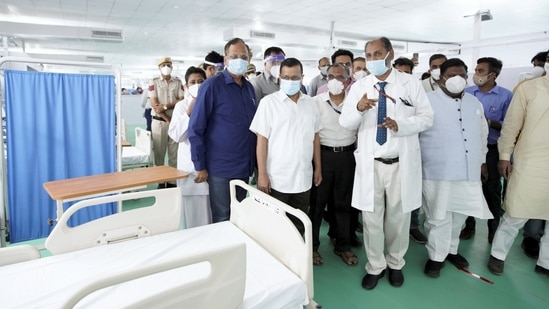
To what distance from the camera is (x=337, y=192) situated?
8.80 ft

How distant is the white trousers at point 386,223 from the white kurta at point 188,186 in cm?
117

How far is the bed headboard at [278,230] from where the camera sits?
1.39m

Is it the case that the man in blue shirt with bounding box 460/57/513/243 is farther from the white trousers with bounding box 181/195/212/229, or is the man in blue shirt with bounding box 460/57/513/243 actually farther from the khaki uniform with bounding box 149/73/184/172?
the khaki uniform with bounding box 149/73/184/172

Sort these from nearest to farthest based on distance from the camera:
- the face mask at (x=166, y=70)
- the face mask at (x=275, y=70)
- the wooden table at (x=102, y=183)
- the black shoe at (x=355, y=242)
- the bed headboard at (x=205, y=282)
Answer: the bed headboard at (x=205, y=282), the wooden table at (x=102, y=183), the face mask at (x=275, y=70), the black shoe at (x=355, y=242), the face mask at (x=166, y=70)

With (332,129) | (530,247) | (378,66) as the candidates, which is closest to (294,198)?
(332,129)

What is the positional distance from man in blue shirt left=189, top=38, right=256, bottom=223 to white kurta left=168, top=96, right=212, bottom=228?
22 centimetres

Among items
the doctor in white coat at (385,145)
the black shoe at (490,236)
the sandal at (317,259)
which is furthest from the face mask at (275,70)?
the black shoe at (490,236)

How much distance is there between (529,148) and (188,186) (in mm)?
2443

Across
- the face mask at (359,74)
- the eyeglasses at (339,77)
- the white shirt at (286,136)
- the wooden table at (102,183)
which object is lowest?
the wooden table at (102,183)

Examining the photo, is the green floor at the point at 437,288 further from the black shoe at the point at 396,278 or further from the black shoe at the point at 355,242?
the black shoe at the point at 355,242

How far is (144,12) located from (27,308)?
7621 millimetres

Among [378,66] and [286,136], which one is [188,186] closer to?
[286,136]

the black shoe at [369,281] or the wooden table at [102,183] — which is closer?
the wooden table at [102,183]

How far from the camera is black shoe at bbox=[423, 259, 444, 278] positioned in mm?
2477
